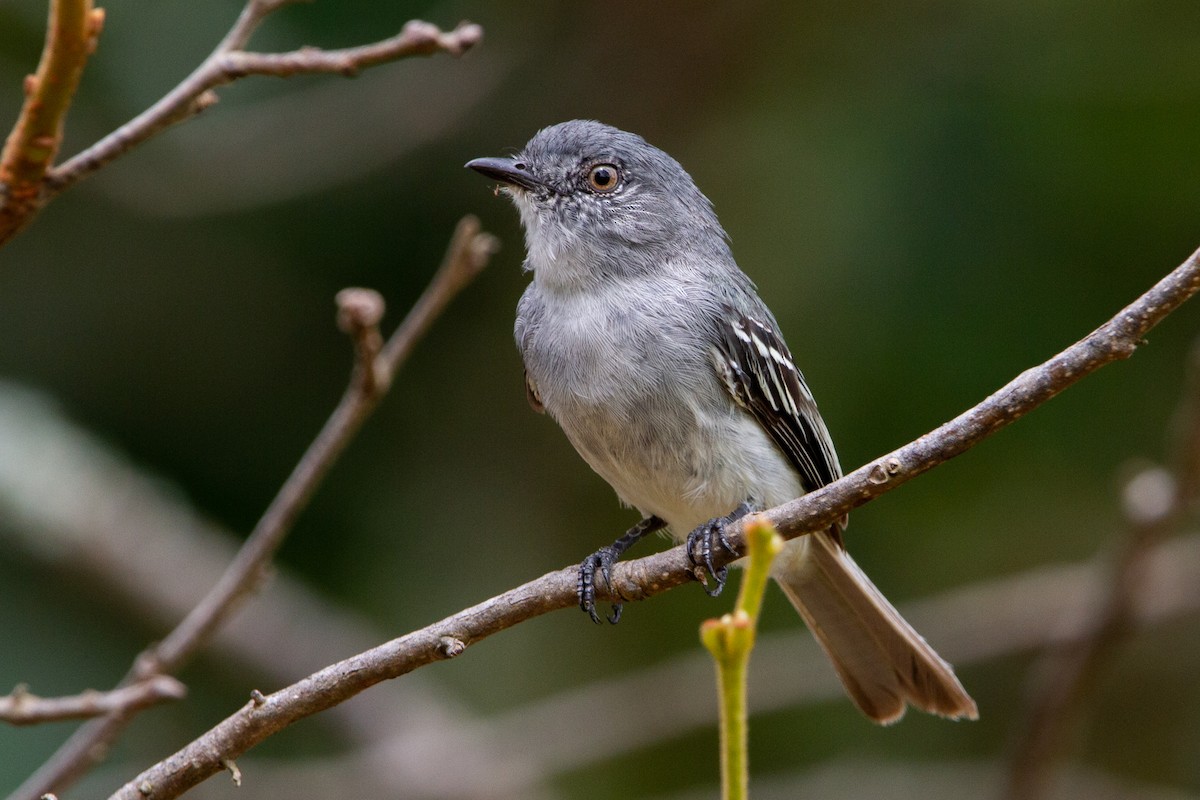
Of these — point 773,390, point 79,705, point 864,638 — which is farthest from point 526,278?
point 79,705

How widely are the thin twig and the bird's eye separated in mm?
1914

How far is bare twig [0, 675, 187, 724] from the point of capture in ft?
7.54

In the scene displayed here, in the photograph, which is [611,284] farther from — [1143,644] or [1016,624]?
[1143,644]

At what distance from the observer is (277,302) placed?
20.2 ft

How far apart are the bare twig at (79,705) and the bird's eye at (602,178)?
98.5 inches

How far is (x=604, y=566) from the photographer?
363 centimetres

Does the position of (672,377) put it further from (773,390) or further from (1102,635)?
(1102,635)

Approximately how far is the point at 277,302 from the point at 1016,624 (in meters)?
3.76

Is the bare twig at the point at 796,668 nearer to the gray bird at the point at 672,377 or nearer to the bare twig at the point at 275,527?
the gray bird at the point at 672,377

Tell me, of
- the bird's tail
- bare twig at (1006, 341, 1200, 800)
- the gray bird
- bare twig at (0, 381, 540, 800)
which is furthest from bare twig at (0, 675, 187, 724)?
bare twig at (1006, 341, 1200, 800)

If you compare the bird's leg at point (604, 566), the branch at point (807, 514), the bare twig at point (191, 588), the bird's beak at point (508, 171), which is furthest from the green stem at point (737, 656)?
the bare twig at point (191, 588)

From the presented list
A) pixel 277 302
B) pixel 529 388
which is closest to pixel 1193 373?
pixel 529 388

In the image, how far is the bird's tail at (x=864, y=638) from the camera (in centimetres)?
422

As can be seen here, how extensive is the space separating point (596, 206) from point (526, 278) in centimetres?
214
